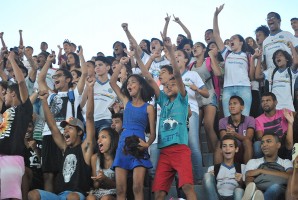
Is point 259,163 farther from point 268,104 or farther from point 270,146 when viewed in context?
point 268,104

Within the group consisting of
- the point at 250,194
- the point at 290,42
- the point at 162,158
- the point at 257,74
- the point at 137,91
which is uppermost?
the point at 290,42

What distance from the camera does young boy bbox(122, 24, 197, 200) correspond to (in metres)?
5.90

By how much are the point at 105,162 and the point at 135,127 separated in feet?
2.95

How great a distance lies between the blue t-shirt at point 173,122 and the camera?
6.15 meters

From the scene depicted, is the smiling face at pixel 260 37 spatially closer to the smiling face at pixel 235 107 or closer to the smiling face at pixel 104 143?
the smiling face at pixel 235 107

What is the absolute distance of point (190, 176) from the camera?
19.2 ft

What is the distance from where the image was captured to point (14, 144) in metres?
A: 6.18

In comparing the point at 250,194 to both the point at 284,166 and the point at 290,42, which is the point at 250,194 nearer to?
the point at 284,166

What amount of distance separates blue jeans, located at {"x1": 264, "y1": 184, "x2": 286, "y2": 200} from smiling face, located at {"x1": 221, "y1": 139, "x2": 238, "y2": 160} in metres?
0.84

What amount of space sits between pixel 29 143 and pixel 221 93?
13.0ft

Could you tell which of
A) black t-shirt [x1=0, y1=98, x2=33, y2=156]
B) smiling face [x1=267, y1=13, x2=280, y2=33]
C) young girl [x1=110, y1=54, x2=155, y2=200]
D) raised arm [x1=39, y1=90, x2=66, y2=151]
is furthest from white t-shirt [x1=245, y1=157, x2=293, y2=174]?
smiling face [x1=267, y1=13, x2=280, y2=33]

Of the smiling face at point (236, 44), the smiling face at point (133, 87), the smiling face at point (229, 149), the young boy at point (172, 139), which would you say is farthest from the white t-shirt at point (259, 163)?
the smiling face at point (236, 44)

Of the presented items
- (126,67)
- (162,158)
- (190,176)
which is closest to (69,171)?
(162,158)

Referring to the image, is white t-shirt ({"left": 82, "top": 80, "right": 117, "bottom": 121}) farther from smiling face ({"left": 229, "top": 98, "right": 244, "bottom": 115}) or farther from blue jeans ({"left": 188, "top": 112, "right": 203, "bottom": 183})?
smiling face ({"left": 229, "top": 98, "right": 244, "bottom": 115})
